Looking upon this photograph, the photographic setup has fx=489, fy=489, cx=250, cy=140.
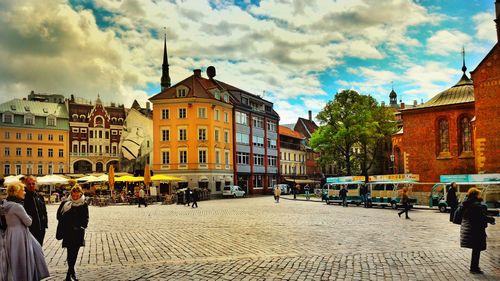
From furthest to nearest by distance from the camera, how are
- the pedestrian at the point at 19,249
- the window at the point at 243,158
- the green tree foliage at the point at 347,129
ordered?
the window at the point at 243,158
the green tree foliage at the point at 347,129
the pedestrian at the point at 19,249

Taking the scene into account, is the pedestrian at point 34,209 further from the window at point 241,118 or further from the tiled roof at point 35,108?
the tiled roof at point 35,108

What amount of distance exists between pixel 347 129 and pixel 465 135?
17.6m

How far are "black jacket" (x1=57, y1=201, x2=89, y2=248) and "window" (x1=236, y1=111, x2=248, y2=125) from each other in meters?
57.4

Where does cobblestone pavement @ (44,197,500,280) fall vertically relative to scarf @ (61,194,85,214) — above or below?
below

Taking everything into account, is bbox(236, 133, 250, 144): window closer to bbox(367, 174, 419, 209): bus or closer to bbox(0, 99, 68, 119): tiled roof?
bbox(367, 174, 419, 209): bus

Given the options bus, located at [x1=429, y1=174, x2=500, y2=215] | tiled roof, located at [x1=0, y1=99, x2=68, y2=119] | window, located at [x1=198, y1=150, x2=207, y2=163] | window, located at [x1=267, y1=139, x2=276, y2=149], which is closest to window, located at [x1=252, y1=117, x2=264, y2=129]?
window, located at [x1=267, y1=139, x2=276, y2=149]

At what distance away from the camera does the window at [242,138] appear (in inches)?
2621

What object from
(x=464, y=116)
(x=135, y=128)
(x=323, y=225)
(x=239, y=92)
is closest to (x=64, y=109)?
(x=135, y=128)

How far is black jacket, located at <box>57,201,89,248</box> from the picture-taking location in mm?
9352

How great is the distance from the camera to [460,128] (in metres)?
42.8

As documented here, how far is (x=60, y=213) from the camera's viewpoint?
9602 mm

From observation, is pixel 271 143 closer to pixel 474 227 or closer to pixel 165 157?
pixel 165 157

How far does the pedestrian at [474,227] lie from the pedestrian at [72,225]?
7.64 metres

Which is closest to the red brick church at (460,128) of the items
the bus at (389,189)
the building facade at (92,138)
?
the bus at (389,189)
